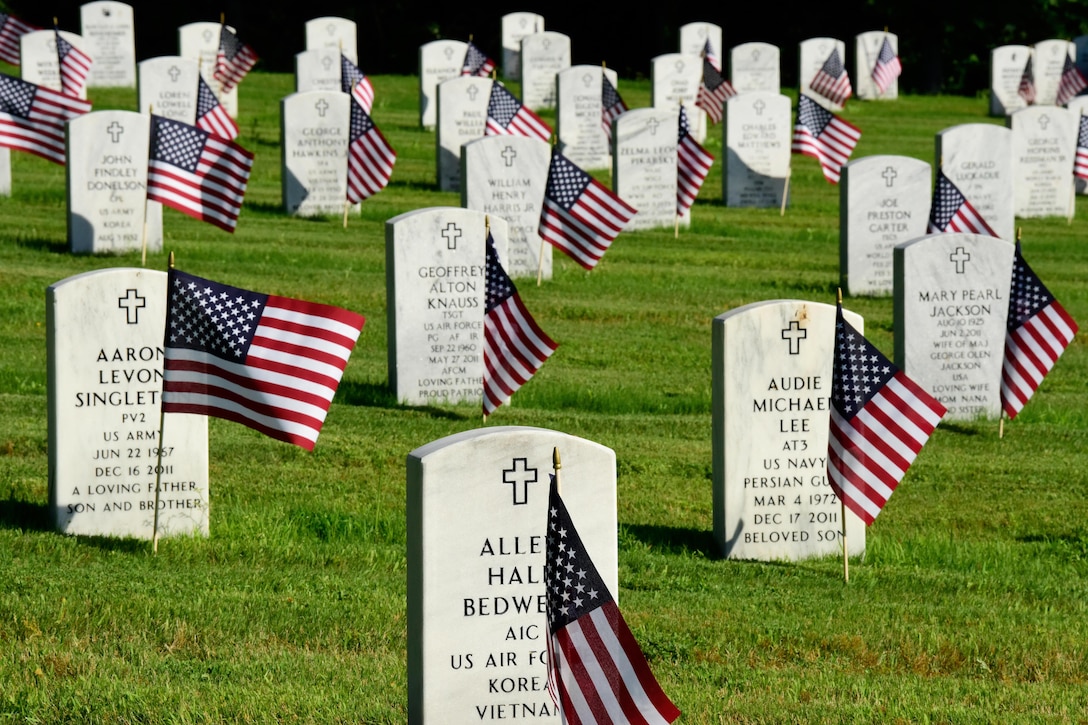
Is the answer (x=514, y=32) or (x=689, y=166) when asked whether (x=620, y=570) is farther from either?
(x=514, y=32)

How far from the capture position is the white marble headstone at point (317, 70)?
1035 inches

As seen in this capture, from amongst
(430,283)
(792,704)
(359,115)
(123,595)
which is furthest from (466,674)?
(359,115)

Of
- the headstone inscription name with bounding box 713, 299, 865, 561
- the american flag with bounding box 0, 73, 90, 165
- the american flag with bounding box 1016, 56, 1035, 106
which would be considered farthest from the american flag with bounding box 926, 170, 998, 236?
the american flag with bounding box 1016, 56, 1035, 106

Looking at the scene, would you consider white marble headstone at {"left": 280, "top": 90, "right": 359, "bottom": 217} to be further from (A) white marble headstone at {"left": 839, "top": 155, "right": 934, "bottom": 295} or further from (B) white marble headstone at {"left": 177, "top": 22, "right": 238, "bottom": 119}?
(B) white marble headstone at {"left": 177, "top": 22, "right": 238, "bottom": 119}

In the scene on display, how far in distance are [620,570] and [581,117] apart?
53.5 feet

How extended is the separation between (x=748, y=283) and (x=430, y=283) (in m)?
5.70

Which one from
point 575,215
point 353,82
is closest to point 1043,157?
point 575,215

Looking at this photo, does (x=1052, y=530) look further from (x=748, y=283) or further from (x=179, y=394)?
(x=748, y=283)

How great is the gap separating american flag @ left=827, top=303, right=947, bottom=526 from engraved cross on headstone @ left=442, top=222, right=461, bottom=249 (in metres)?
4.15

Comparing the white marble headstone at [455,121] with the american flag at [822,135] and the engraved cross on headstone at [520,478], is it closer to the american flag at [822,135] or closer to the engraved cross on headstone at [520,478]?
the american flag at [822,135]

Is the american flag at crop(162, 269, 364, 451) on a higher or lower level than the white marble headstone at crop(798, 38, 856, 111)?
lower

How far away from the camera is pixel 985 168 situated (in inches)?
712

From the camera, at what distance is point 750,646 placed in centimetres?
725

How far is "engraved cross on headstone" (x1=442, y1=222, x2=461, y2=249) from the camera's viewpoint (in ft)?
39.4
